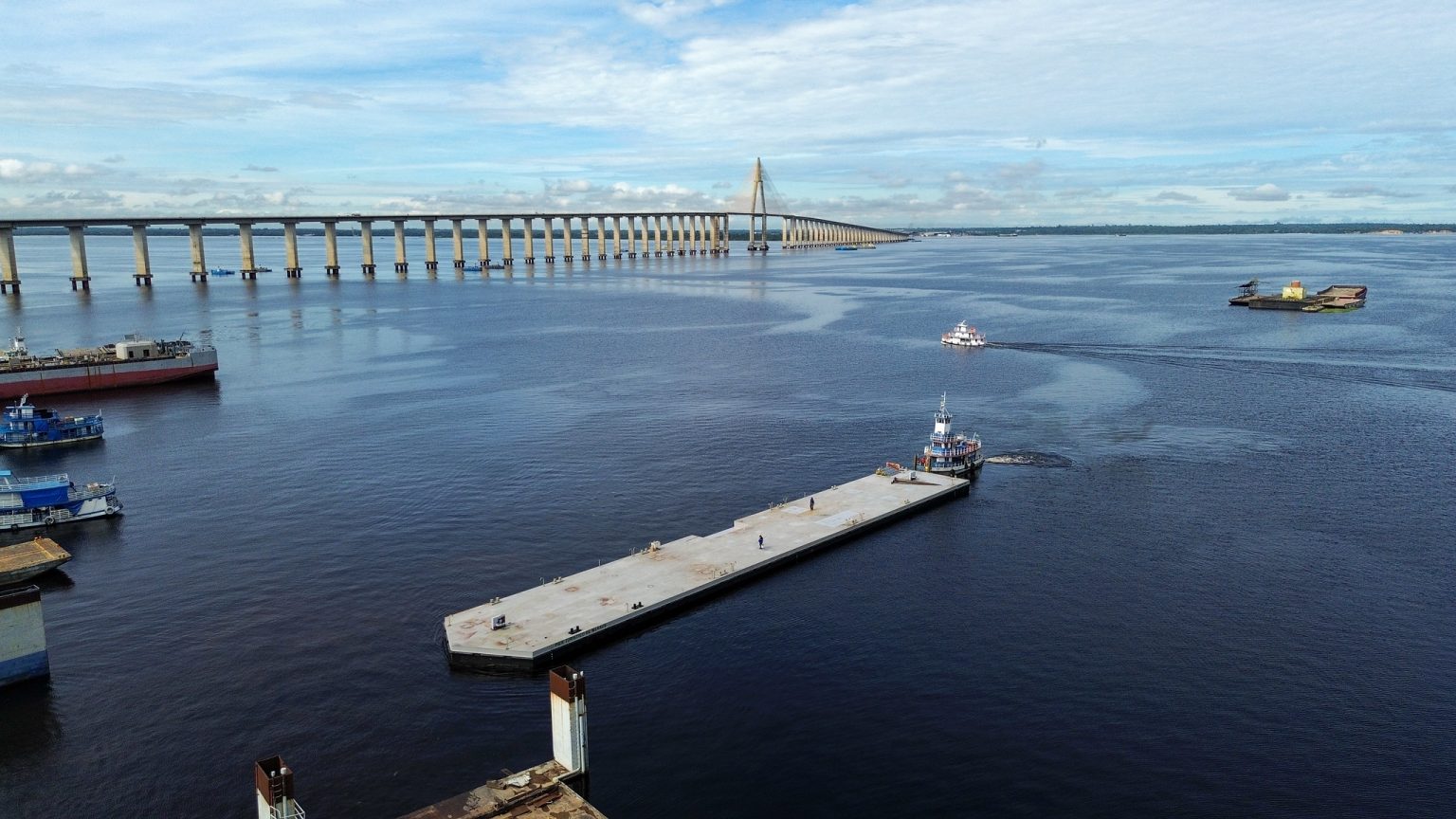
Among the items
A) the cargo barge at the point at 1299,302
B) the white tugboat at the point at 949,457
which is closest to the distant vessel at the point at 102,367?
the white tugboat at the point at 949,457

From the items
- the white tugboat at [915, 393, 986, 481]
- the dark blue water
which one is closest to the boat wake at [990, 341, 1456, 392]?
the dark blue water

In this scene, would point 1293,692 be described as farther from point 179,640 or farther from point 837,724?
point 179,640

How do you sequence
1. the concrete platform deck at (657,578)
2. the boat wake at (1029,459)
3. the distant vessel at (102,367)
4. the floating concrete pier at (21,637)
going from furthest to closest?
the distant vessel at (102,367)
the boat wake at (1029,459)
the concrete platform deck at (657,578)
the floating concrete pier at (21,637)

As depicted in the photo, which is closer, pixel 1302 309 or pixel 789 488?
pixel 789 488

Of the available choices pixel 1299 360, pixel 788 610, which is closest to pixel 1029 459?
pixel 788 610

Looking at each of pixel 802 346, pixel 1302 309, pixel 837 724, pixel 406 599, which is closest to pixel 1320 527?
pixel 837 724

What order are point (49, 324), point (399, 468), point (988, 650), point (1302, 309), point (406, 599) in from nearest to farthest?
point (988, 650), point (406, 599), point (399, 468), point (49, 324), point (1302, 309)

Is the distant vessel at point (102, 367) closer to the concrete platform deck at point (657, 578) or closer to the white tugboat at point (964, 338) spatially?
the concrete platform deck at point (657, 578)
